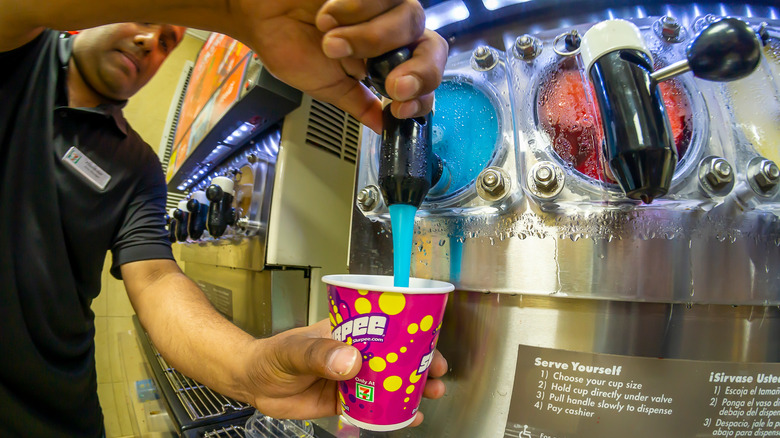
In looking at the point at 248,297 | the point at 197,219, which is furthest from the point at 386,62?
the point at 197,219

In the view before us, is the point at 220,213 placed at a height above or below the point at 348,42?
below

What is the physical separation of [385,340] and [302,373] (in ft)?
0.39

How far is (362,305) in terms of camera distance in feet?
1.04

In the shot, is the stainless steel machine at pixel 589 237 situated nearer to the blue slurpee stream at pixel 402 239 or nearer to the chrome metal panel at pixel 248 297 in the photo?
the blue slurpee stream at pixel 402 239

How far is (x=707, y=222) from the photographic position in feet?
1.14

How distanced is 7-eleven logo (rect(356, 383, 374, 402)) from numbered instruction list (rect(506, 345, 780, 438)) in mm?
203

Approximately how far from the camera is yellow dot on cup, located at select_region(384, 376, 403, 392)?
327 mm

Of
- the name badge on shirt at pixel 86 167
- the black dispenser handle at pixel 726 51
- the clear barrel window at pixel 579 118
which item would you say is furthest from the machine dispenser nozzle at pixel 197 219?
the black dispenser handle at pixel 726 51

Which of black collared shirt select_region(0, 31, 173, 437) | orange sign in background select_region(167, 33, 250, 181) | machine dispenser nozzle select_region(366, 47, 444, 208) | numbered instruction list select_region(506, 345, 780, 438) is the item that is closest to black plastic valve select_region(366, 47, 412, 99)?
machine dispenser nozzle select_region(366, 47, 444, 208)

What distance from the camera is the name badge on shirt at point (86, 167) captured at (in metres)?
0.74

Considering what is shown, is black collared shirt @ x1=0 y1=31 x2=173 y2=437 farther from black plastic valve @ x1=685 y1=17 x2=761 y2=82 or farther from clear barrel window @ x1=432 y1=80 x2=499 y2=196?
black plastic valve @ x1=685 y1=17 x2=761 y2=82

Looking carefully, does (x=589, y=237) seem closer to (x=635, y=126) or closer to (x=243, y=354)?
(x=635, y=126)

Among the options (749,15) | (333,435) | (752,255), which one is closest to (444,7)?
(749,15)

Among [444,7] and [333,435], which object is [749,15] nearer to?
[444,7]
